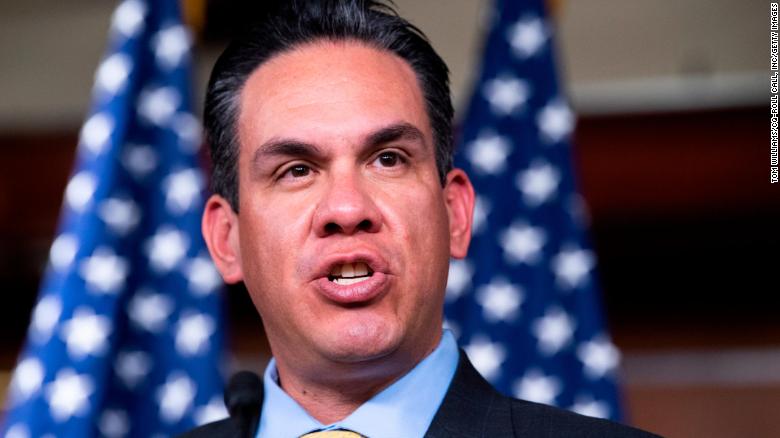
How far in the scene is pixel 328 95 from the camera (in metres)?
1.51

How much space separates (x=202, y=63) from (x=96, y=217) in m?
3.88

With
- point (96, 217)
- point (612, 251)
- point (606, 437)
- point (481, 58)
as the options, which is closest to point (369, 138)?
point (606, 437)

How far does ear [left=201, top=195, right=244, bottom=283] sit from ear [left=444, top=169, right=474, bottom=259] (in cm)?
35

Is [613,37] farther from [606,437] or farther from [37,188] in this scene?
[606,437]

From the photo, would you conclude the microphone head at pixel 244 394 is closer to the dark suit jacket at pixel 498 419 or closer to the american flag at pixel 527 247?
the dark suit jacket at pixel 498 419

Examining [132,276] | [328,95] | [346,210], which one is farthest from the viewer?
[132,276]

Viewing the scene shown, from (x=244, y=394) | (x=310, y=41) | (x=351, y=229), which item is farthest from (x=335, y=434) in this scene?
(x=310, y=41)

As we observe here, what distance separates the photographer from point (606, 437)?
1.39 meters

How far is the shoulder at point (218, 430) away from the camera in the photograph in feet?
5.26

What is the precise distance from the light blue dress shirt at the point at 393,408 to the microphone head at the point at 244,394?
0.10 ft

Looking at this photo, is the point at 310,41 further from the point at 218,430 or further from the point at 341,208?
the point at 218,430

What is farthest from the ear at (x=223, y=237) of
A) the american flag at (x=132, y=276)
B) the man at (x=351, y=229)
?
the american flag at (x=132, y=276)

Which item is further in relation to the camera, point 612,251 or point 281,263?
point 612,251

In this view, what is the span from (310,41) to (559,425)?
2.33 feet
